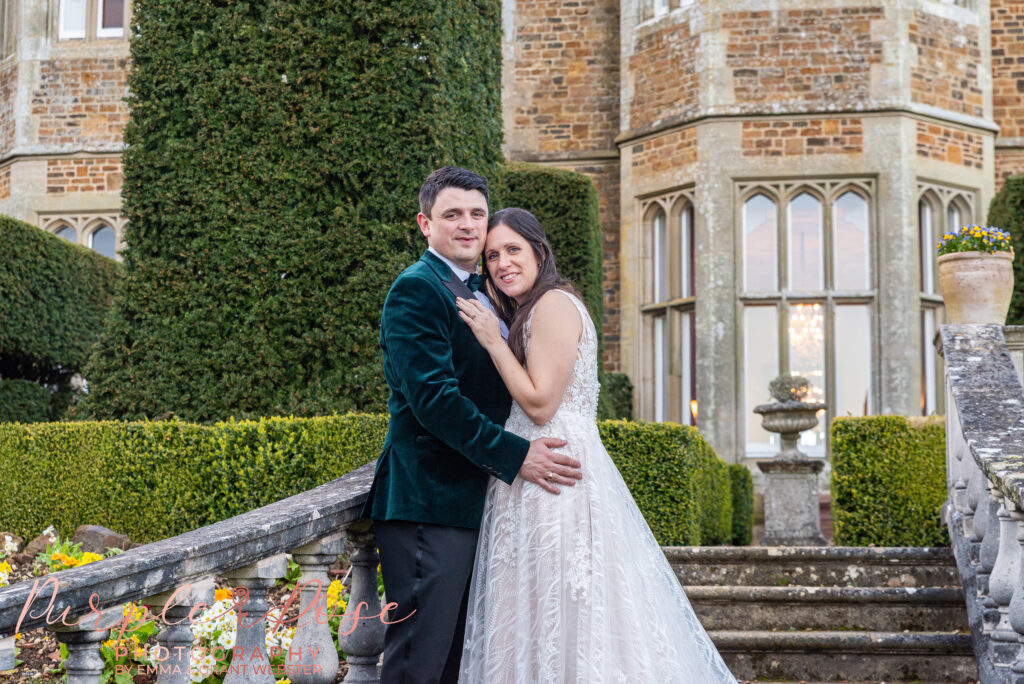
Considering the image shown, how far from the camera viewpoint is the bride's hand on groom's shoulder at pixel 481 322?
121 inches

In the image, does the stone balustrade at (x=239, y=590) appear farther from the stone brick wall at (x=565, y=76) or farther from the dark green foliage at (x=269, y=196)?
the stone brick wall at (x=565, y=76)

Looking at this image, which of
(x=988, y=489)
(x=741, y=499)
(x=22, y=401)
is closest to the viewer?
(x=988, y=489)

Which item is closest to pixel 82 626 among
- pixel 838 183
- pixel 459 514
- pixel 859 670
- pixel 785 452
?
pixel 459 514

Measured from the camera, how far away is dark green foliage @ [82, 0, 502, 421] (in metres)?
6.58

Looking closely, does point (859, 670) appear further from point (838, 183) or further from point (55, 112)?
point (55, 112)

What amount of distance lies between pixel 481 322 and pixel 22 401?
768 cm

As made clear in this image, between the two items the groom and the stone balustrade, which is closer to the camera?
the stone balustrade

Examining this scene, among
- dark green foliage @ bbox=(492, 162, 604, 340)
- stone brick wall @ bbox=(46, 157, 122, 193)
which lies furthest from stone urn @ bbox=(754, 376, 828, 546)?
stone brick wall @ bbox=(46, 157, 122, 193)

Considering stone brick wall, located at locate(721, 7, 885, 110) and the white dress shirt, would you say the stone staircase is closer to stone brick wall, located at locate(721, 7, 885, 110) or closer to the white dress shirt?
the white dress shirt

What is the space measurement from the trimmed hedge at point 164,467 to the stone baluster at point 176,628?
274 centimetres

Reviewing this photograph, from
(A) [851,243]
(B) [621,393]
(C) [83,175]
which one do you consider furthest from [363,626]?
(C) [83,175]

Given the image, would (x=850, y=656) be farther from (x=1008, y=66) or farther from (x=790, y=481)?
(x=1008, y=66)

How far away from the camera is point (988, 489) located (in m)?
4.43

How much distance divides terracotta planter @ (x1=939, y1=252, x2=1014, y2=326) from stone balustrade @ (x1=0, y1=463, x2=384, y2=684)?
3827 millimetres
